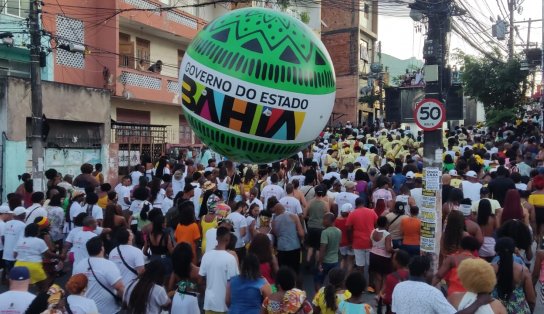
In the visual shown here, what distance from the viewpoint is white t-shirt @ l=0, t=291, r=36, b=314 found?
4461 millimetres

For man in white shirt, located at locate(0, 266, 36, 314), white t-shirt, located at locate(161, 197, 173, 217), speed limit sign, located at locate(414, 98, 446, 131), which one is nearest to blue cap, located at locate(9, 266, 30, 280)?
man in white shirt, located at locate(0, 266, 36, 314)

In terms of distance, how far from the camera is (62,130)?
17547mm

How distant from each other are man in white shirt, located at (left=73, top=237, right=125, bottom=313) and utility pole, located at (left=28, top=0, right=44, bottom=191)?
7.48m

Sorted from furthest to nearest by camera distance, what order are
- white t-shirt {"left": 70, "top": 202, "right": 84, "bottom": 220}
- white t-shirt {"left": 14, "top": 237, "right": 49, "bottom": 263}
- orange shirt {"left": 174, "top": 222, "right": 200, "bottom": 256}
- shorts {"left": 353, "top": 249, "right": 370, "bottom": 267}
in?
white t-shirt {"left": 70, "top": 202, "right": 84, "bottom": 220} → shorts {"left": 353, "top": 249, "right": 370, "bottom": 267} → orange shirt {"left": 174, "top": 222, "right": 200, "bottom": 256} → white t-shirt {"left": 14, "top": 237, "right": 49, "bottom": 263}

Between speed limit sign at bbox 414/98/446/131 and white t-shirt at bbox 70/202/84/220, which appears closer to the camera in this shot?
speed limit sign at bbox 414/98/446/131

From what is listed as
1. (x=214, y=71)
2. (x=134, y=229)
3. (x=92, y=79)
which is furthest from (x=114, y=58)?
(x=214, y=71)

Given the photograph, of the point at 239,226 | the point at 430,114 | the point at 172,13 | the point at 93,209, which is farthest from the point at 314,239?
the point at 172,13

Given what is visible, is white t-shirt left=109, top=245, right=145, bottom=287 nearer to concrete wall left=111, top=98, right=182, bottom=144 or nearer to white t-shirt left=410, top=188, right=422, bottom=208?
white t-shirt left=410, top=188, right=422, bottom=208

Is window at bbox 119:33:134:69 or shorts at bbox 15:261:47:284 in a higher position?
window at bbox 119:33:134:69

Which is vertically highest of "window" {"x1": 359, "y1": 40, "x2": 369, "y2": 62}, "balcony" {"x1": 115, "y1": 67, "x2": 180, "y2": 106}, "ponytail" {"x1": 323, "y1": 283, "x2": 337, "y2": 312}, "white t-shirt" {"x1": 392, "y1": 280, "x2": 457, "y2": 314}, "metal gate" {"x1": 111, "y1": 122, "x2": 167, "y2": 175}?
"window" {"x1": 359, "y1": 40, "x2": 369, "y2": 62}

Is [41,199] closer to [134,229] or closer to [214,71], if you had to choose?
[134,229]

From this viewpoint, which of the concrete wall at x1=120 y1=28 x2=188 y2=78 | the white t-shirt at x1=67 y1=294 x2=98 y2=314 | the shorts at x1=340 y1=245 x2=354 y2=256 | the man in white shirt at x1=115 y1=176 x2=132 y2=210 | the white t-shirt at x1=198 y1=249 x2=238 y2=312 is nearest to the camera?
the white t-shirt at x1=67 y1=294 x2=98 y2=314

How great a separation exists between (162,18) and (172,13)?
0.68 meters

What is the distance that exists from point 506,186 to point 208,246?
219 inches
